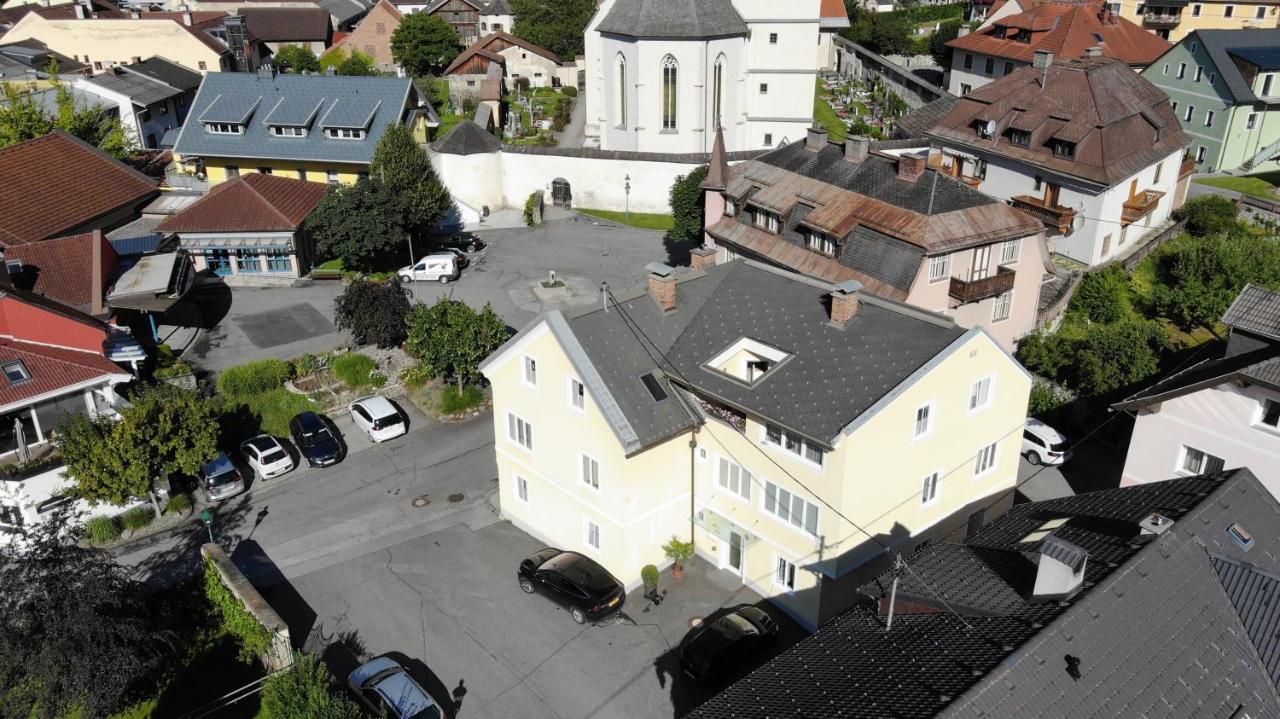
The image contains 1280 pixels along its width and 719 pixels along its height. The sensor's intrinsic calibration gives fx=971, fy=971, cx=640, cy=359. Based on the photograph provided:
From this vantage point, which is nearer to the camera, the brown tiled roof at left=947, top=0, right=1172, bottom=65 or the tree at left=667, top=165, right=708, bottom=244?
the tree at left=667, top=165, right=708, bottom=244

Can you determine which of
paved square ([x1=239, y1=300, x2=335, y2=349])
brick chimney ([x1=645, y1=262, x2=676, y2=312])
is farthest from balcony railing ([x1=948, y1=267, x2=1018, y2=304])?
paved square ([x1=239, y1=300, x2=335, y2=349])

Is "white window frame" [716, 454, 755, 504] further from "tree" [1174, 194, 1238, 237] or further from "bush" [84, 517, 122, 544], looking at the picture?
"tree" [1174, 194, 1238, 237]

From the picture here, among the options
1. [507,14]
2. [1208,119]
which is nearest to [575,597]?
[1208,119]

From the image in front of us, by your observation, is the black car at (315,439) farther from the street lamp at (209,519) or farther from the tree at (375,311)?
the tree at (375,311)

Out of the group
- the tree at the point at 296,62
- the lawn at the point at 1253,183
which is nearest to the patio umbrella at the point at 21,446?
the lawn at the point at 1253,183

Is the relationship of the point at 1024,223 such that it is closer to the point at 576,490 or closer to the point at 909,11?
the point at 576,490

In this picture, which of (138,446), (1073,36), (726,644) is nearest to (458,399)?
(138,446)
